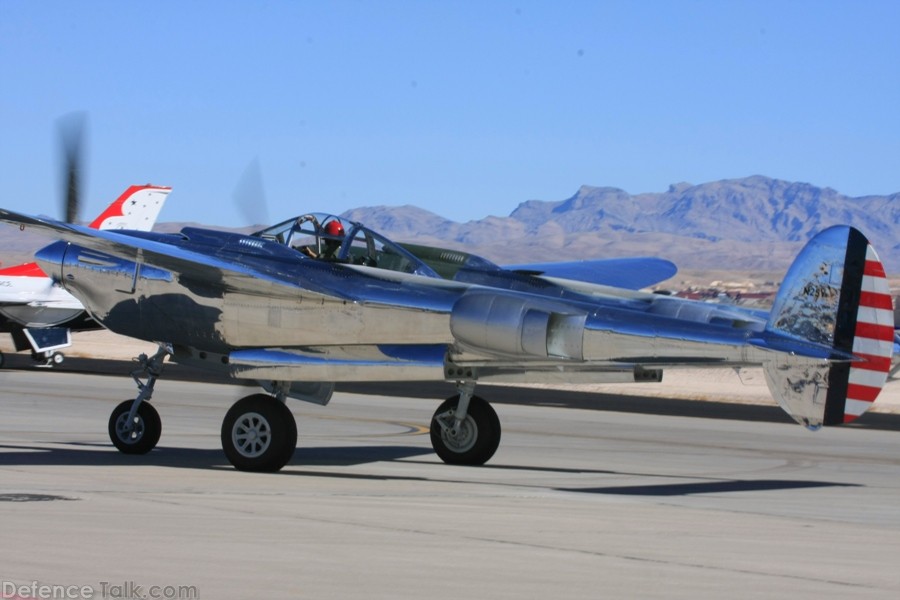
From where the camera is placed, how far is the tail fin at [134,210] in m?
47.8

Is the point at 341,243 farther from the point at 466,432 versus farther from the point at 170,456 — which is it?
the point at 170,456

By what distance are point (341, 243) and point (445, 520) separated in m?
5.91

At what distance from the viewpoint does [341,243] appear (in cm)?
1596

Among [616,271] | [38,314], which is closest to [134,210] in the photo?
[38,314]

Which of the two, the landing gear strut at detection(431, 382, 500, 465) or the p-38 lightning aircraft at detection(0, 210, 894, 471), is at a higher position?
the p-38 lightning aircraft at detection(0, 210, 894, 471)

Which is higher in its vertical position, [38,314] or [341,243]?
[341,243]

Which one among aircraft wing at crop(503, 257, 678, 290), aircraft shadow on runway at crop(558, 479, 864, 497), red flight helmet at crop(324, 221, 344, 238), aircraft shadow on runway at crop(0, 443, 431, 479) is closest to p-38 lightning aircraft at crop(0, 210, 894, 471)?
red flight helmet at crop(324, 221, 344, 238)

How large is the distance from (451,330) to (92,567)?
7014 mm

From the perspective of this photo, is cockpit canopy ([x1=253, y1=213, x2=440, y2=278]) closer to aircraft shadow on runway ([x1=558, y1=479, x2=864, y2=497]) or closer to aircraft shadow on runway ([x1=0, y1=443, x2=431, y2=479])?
aircraft shadow on runway ([x1=0, y1=443, x2=431, y2=479])

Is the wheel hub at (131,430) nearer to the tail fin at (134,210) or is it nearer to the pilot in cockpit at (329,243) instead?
the pilot in cockpit at (329,243)

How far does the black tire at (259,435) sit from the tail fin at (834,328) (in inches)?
216

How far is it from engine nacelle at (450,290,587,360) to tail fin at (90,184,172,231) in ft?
115

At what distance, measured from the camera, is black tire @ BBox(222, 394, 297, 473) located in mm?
14930

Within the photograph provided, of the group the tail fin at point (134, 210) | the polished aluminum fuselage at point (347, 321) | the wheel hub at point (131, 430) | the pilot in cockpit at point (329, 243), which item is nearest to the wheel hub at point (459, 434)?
the polished aluminum fuselage at point (347, 321)
